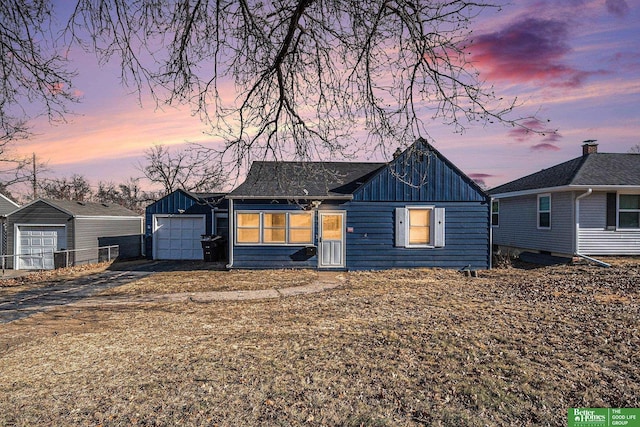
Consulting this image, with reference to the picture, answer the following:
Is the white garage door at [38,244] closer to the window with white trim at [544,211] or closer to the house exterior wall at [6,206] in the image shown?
the house exterior wall at [6,206]

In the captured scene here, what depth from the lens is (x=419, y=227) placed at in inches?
534

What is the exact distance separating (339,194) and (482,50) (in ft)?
31.6

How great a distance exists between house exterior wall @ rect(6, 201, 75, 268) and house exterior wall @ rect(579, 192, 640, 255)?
23.3 m

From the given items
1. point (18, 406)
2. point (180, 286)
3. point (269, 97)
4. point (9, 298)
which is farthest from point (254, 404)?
point (9, 298)

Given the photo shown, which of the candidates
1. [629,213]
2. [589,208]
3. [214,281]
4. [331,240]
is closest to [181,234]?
[214,281]

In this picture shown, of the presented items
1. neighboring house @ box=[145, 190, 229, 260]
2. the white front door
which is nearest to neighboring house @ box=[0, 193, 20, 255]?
neighboring house @ box=[145, 190, 229, 260]

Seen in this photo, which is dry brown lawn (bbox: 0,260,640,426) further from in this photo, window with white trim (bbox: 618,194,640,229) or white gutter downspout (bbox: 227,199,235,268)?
window with white trim (bbox: 618,194,640,229)

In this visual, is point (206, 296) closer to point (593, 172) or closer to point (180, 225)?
point (180, 225)

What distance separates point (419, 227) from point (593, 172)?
7.75 metres

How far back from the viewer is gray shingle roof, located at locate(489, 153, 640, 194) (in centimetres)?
1394

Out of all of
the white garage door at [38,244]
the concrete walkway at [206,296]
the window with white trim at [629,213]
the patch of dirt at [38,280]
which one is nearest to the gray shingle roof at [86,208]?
the white garage door at [38,244]

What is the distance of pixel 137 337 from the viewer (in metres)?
6.18

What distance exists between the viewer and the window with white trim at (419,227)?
13.3 m

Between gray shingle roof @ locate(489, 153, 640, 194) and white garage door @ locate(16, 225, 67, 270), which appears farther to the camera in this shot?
white garage door @ locate(16, 225, 67, 270)
